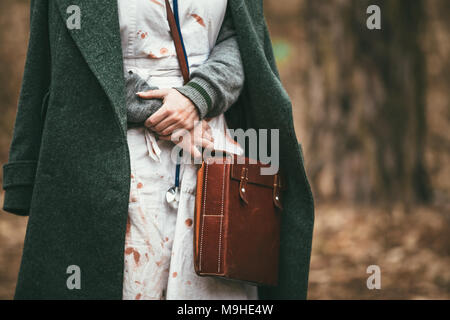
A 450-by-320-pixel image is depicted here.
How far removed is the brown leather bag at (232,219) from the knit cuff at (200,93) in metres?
0.06

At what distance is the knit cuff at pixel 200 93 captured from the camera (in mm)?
1521

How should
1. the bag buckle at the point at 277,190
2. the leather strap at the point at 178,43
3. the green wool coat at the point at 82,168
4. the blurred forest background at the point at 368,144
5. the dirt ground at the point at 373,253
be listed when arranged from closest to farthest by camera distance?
the green wool coat at the point at 82,168
the leather strap at the point at 178,43
the bag buckle at the point at 277,190
the dirt ground at the point at 373,253
the blurred forest background at the point at 368,144

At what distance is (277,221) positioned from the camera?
1.70 m

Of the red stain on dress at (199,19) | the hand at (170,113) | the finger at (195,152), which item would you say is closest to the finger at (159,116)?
the hand at (170,113)

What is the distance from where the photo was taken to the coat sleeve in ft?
5.16

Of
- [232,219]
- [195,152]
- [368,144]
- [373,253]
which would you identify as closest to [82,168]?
[195,152]

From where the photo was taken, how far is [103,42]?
4.85 ft

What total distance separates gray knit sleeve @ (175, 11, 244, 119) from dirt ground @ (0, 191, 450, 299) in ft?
7.52

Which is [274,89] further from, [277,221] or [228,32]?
[277,221]

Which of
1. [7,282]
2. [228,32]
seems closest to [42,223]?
[228,32]

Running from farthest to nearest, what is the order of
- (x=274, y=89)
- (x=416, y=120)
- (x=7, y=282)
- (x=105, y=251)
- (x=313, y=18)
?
(x=313, y=18) < (x=416, y=120) < (x=7, y=282) < (x=274, y=89) < (x=105, y=251)

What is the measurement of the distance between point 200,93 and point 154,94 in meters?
0.14

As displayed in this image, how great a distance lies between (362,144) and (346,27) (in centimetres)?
130

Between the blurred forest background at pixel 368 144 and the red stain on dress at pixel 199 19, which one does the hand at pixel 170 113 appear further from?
the blurred forest background at pixel 368 144
